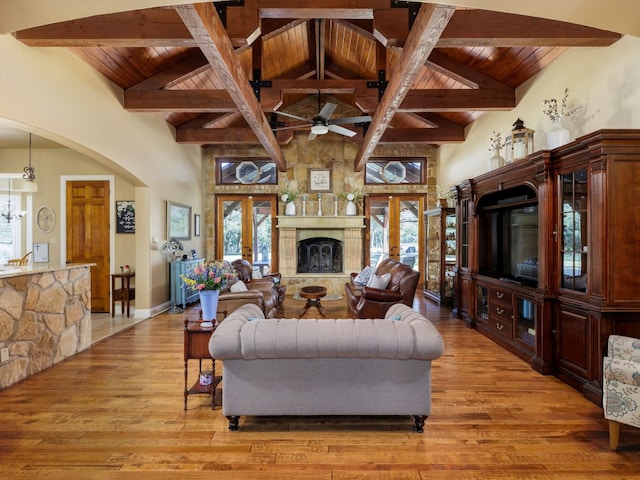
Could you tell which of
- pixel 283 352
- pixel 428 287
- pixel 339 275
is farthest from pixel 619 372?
pixel 339 275

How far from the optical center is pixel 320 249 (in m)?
8.37

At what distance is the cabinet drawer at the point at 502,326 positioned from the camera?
396 centimetres

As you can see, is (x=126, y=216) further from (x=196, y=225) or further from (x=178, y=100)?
(x=178, y=100)

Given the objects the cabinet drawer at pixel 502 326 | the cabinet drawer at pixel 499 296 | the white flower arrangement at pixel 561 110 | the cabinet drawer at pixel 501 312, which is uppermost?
the white flower arrangement at pixel 561 110

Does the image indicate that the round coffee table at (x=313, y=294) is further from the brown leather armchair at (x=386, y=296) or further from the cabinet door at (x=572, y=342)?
the cabinet door at (x=572, y=342)

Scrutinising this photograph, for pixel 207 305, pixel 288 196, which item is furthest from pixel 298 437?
pixel 288 196

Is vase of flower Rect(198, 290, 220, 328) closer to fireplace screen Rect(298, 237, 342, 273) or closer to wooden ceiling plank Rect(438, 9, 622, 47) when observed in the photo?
wooden ceiling plank Rect(438, 9, 622, 47)

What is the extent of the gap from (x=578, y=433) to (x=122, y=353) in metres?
4.34

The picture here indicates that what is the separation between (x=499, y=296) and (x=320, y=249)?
473 centimetres

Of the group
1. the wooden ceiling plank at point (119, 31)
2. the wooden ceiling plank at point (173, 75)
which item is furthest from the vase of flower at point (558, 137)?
the wooden ceiling plank at point (173, 75)

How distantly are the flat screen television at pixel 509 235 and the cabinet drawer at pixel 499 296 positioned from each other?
0.57 ft

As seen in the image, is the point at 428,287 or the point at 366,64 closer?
the point at 366,64

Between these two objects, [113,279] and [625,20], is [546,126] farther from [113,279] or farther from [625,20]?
[113,279]

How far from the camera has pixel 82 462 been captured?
204 cm
